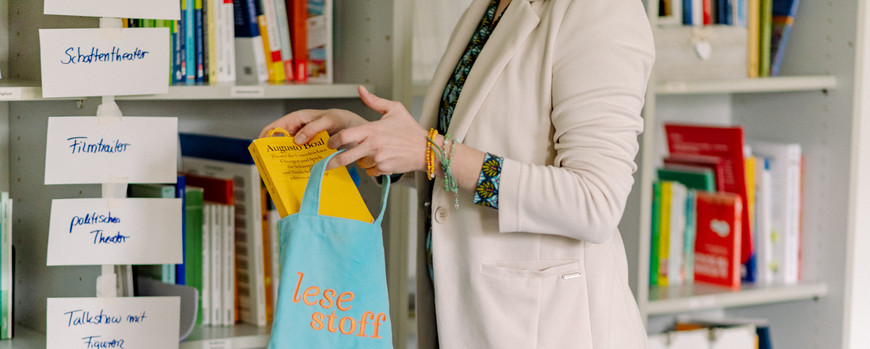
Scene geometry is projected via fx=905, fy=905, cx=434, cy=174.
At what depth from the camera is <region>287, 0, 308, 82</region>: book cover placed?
1686 millimetres

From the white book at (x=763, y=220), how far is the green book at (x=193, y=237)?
4.06 ft

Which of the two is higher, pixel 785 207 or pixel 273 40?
pixel 273 40

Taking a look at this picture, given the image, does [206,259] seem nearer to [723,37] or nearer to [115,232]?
[115,232]

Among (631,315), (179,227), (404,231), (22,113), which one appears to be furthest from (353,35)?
(631,315)

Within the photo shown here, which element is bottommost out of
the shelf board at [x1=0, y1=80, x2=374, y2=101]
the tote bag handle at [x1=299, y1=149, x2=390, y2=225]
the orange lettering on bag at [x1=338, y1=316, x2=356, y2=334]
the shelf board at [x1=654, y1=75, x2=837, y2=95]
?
the orange lettering on bag at [x1=338, y1=316, x2=356, y2=334]

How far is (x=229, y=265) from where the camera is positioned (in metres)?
1.65

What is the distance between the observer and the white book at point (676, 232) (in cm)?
202

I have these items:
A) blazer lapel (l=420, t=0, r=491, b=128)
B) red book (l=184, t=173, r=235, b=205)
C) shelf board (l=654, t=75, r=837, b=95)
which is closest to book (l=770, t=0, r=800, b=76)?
shelf board (l=654, t=75, r=837, b=95)

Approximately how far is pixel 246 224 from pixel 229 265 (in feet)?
0.26

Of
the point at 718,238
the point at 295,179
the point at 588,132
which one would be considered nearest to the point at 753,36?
the point at 718,238

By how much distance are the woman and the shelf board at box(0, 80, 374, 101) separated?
25 cm

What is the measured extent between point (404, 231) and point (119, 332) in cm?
51

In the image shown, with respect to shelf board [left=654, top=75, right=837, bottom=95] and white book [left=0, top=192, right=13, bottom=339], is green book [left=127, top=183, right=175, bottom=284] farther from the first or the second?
shelf board [left=654, top=75, right=837, bottom=95]

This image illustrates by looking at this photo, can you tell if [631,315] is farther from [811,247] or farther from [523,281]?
[811,247]
